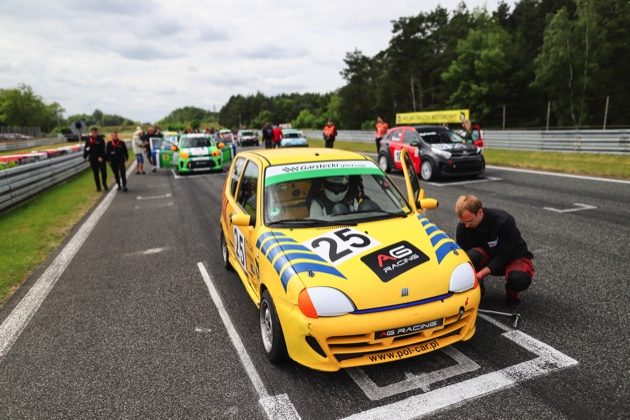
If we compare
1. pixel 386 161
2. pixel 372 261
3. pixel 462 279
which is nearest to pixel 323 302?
pixel 372 261

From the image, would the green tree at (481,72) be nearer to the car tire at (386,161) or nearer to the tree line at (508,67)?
the tree line at (508,67)

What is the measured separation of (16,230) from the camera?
8.48 meters

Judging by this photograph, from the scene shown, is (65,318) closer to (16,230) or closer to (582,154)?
(16,230)

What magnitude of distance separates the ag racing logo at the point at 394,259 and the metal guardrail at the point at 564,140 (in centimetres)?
1618

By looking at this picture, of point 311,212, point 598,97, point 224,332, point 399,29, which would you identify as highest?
point 399,29

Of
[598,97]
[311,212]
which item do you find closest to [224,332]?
[311,212]

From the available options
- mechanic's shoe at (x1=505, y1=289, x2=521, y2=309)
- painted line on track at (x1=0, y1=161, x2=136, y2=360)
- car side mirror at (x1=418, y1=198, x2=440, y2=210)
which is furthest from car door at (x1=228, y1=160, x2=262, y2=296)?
mechanic's shoe at (x1=505, y1=289, x2=521, y2=309)

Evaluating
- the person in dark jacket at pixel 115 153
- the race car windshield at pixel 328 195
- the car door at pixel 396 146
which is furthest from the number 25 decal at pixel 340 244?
the person in dark jacket at pixel 115 153

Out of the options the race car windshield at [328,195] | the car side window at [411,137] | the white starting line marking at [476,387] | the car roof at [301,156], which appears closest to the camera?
the white starting line marking at [476,387]

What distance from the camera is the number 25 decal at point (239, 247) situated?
4.46 meters

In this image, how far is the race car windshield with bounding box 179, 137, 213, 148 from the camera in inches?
688

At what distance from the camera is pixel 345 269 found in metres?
3.21

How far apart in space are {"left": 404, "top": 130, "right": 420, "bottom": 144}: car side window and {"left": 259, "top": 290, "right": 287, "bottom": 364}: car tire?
10789mm

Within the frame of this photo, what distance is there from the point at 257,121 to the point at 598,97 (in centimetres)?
11866
